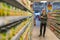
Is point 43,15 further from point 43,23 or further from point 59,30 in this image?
point 59,30

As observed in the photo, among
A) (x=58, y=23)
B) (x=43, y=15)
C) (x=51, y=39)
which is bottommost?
(x=51, y=39)

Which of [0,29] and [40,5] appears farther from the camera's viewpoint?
[40,5]

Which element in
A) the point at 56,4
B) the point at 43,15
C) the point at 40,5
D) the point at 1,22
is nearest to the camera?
the point at 1,22

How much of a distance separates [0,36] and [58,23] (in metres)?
7.89

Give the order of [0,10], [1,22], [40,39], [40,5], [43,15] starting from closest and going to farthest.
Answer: [1,22]
[0,10]
[40,39]
[43,15]
[40,5]

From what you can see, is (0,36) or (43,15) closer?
(0,36)

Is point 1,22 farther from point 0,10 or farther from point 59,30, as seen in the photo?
point 59,30

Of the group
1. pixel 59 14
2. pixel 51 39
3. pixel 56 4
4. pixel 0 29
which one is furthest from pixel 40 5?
pixel 0 29

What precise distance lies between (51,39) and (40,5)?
66.0 feet

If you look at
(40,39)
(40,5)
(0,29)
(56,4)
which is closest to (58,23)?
(40,39)

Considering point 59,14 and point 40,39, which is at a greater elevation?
point 59,14

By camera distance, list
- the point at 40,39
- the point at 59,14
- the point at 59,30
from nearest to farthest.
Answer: the point at 40,39 < the point at 59,30 < the point at 59,14

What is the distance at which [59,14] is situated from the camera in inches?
361

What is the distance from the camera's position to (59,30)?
8398 millimetres
